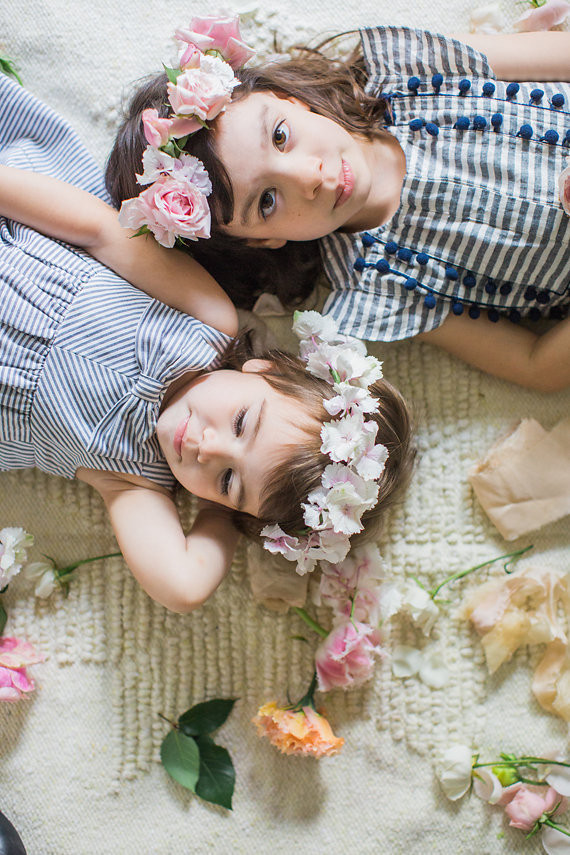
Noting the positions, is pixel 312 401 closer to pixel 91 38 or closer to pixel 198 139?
pixel 198 139

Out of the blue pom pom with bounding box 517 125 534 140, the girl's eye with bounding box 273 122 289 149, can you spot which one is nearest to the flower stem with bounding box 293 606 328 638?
the girl's eye with bounding box 273 122 289 149

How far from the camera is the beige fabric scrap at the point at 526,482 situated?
4.09ft

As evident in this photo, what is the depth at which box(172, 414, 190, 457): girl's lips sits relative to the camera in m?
1.12

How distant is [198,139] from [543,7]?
68 cm

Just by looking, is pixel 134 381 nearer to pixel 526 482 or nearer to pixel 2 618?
pixel 2 618

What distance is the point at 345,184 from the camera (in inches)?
44.1

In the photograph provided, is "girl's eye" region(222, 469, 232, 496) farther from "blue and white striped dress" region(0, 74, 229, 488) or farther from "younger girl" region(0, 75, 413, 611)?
"blue and white striped dress" region(0, 74, 229, 488)

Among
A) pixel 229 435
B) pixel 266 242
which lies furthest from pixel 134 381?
pixel 266 242

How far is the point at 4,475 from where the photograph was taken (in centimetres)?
131

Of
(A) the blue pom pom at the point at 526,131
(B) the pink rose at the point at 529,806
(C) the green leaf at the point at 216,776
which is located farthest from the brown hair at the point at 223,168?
(B) the pink rose at the point at 529,806

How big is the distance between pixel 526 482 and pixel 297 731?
567mm

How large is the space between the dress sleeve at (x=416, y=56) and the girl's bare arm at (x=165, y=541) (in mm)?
806

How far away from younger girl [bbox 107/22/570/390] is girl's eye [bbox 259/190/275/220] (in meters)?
0.04

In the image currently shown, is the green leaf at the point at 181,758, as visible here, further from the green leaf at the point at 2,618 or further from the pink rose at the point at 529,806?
the pink rose at the point at 529,806
